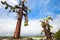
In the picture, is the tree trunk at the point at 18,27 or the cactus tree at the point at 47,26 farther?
the cactus tree at the point at 47,26

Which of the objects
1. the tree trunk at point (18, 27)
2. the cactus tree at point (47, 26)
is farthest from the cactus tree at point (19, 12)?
the cactus tree at point (47, 26)

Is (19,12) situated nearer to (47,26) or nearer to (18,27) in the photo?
(18,27)

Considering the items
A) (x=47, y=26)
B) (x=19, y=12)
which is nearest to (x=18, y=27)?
(x=19, y=12)

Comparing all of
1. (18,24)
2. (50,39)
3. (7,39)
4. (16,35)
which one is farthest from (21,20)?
(50,39)

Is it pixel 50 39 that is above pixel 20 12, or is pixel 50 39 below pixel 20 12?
below

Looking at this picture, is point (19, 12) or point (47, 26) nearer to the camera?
point (19, 12)

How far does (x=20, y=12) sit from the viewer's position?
53.6 ft

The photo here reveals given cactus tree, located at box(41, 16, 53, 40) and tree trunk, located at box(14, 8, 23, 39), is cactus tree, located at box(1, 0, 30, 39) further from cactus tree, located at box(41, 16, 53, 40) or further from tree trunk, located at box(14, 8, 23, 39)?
cactus tree, located at box(41, 16, 53, 40)

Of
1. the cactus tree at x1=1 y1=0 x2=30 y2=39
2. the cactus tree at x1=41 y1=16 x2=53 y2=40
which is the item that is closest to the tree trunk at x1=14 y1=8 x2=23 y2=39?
the cactus tree at x1=1 y1=0 x2=30 y2=39

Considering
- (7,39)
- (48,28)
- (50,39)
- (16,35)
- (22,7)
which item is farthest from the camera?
(48,28)

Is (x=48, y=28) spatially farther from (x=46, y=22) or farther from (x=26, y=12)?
(x=26, y=12)

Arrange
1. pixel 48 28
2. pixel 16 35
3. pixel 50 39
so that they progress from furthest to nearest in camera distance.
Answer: pixel 48 28 → pixel 50 39 → pixel 16 35

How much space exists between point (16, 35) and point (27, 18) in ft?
7.33

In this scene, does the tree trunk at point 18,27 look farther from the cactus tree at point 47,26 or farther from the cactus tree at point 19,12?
the cactus tree at point 47,26
